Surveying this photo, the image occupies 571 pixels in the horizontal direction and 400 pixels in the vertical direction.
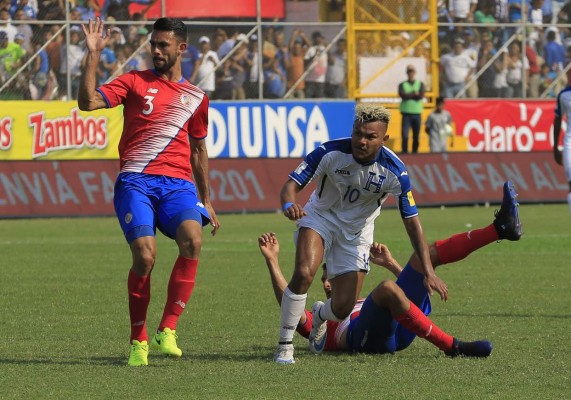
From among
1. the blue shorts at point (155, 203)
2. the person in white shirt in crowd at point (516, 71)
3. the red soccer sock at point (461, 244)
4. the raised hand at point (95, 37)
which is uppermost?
the raised hand at point (95, 37)

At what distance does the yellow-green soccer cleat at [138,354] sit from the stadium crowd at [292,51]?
67.9 feet

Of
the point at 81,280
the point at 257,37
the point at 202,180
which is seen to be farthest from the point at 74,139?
the point at 202,180

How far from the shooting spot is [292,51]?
30875 mm

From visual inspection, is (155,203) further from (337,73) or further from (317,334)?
(337,73)

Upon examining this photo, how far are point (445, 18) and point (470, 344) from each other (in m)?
25.0

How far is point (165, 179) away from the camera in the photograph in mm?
8812

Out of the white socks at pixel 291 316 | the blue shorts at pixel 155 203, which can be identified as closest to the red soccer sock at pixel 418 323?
the white socks at pixel 291 316

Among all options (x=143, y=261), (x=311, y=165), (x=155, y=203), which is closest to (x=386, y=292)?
(x=311, y=165)

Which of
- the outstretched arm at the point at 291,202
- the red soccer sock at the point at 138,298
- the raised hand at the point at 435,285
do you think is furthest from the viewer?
the red soccer sock at the point at 138,298

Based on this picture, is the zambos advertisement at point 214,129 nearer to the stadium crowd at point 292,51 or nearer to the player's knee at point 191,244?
the stadium crowd at point 292,51

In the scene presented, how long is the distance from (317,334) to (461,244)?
118 centimetres

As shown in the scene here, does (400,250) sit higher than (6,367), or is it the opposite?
(6,367)

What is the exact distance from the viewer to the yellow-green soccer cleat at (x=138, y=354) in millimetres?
8305

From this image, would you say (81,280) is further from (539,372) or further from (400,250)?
(539,372)
